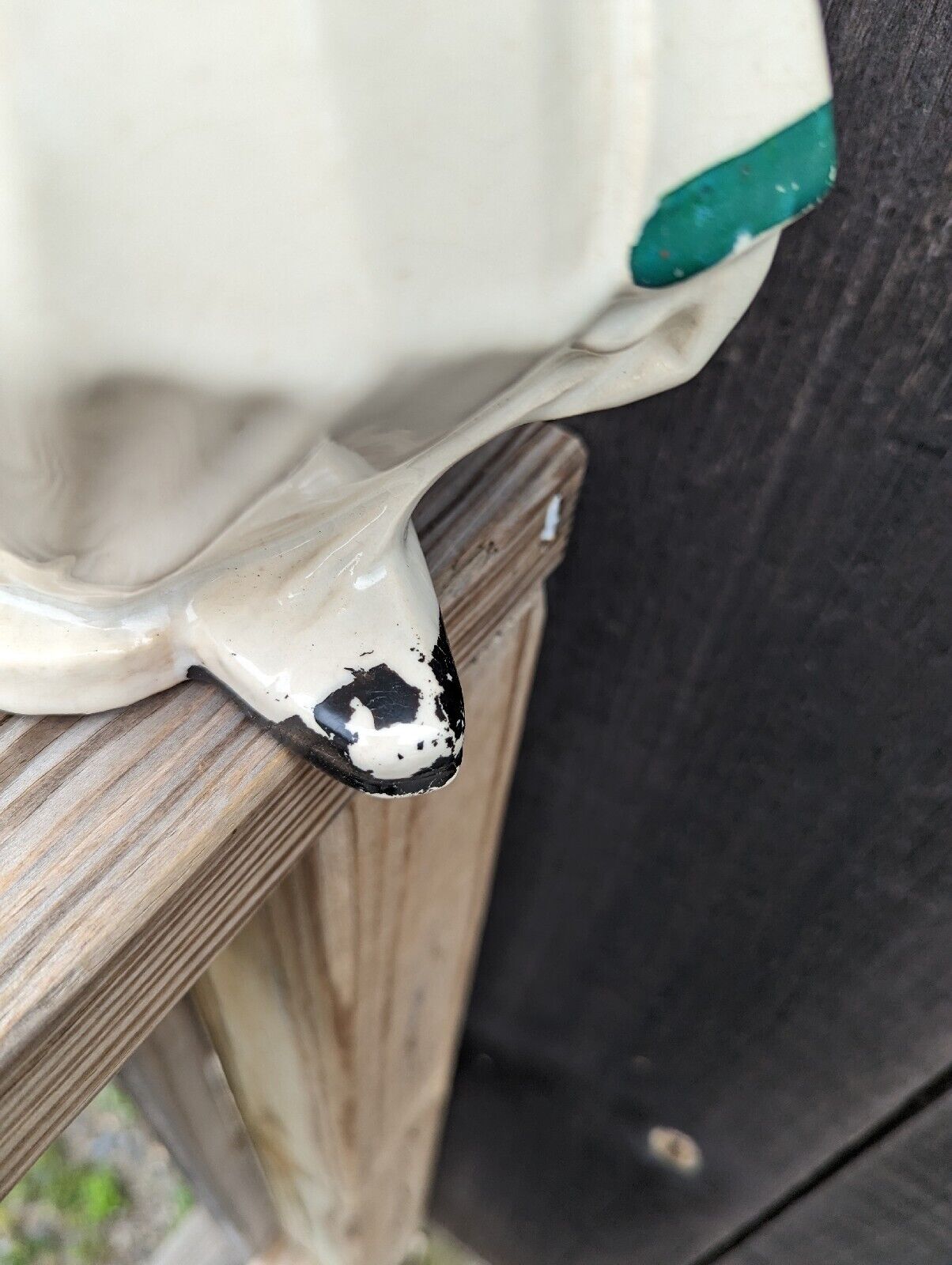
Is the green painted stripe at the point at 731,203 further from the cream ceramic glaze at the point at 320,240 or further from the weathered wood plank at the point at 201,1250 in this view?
the weathered wood plank at the point at 201,1250

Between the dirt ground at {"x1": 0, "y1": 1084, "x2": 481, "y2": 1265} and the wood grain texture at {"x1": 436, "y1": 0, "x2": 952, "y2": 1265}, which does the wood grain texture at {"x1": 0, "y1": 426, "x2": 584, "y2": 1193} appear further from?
the dirt ground at {"x1": 0, "y1": 1084, "x2": 481, "y2": 1265}

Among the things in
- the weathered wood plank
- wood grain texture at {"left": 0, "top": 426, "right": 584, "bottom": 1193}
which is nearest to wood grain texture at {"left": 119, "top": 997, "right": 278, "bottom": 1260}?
the weathered wood plank

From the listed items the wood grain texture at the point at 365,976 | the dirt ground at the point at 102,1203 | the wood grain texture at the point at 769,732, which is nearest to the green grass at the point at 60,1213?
the dirt ground at the point at 102,1203

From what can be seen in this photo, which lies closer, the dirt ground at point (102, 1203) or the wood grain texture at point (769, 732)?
the wood grain texture at point (769, 732)

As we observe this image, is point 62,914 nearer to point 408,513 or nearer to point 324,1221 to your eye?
point 408,513

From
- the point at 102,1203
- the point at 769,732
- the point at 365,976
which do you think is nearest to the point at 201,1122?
the point at 365,976

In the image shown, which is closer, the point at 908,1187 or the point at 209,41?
the point at 209,41

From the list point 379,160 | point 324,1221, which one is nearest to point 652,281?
point 379,160
